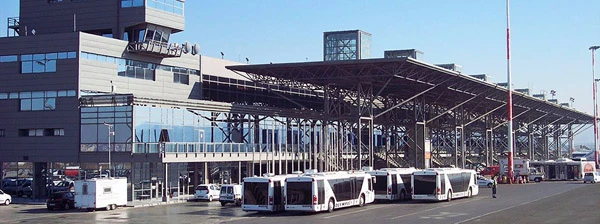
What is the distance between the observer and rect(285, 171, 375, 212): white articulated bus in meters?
41.9

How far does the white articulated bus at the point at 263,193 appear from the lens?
140 feet

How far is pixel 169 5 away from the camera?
2633 inches

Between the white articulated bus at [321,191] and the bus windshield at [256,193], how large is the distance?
118 centimetres

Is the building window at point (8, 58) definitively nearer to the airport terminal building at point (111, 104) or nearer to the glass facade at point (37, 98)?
the airport terminal building at point (111, 104)

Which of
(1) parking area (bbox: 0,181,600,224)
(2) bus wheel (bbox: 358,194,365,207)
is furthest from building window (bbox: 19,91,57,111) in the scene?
(2) bus wheel (bbox: 358,194,365,207)

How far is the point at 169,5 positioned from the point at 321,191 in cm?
3067

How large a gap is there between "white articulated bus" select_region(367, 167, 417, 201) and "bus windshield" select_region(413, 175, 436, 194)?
71.1 inches

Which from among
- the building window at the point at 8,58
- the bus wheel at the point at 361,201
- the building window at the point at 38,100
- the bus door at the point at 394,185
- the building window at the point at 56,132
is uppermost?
the building window at the point at 8,58

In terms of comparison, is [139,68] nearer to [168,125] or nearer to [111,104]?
[168,125]

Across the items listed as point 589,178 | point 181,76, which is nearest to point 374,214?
point 181,76

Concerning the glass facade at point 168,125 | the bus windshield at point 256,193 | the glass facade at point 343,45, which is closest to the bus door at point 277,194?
the bus windshield at point 256,193

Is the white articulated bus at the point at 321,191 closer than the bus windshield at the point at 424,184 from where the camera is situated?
Yes

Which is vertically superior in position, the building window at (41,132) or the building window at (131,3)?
the building window at (131,3)

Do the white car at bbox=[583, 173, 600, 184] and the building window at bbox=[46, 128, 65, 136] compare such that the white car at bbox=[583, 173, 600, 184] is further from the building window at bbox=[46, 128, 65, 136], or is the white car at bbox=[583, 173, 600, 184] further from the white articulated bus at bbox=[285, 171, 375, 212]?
the building window at bbox=[46, 128, 65, 136]
